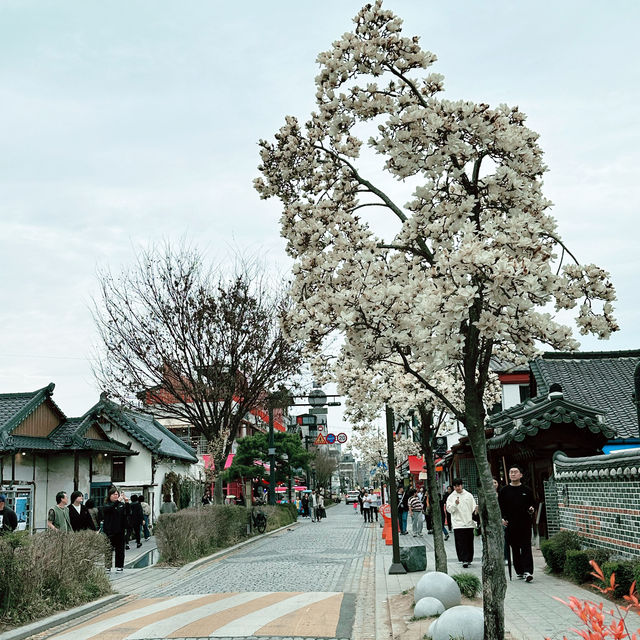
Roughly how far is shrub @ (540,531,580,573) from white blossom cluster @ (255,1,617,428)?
5.66 meters

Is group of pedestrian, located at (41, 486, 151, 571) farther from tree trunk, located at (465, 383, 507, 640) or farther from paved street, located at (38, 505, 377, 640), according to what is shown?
tree trunk, located at (465, 383, 507, 640)

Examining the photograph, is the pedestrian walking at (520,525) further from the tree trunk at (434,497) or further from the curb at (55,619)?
the curb at (55,619)

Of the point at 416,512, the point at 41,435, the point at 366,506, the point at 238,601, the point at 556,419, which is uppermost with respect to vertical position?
the point at 41,435

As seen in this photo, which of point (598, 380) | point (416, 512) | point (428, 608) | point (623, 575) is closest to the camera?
point (428, 608)

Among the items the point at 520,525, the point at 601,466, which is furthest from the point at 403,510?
the point at 601,466

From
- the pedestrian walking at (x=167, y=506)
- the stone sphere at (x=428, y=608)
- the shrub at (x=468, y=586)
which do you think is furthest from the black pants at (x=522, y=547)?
the pedestrian walking at (x=167, y=506)

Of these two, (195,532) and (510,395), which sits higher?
(510,395)

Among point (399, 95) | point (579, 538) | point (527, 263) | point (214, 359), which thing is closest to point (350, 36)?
point (399, 95)

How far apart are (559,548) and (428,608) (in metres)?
4.61

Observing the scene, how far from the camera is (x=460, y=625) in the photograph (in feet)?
22.1

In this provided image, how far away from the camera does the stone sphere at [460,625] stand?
21.8 feet

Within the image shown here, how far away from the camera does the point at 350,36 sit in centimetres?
698

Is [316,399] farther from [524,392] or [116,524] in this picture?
[116,524]

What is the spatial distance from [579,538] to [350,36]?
9565mm
